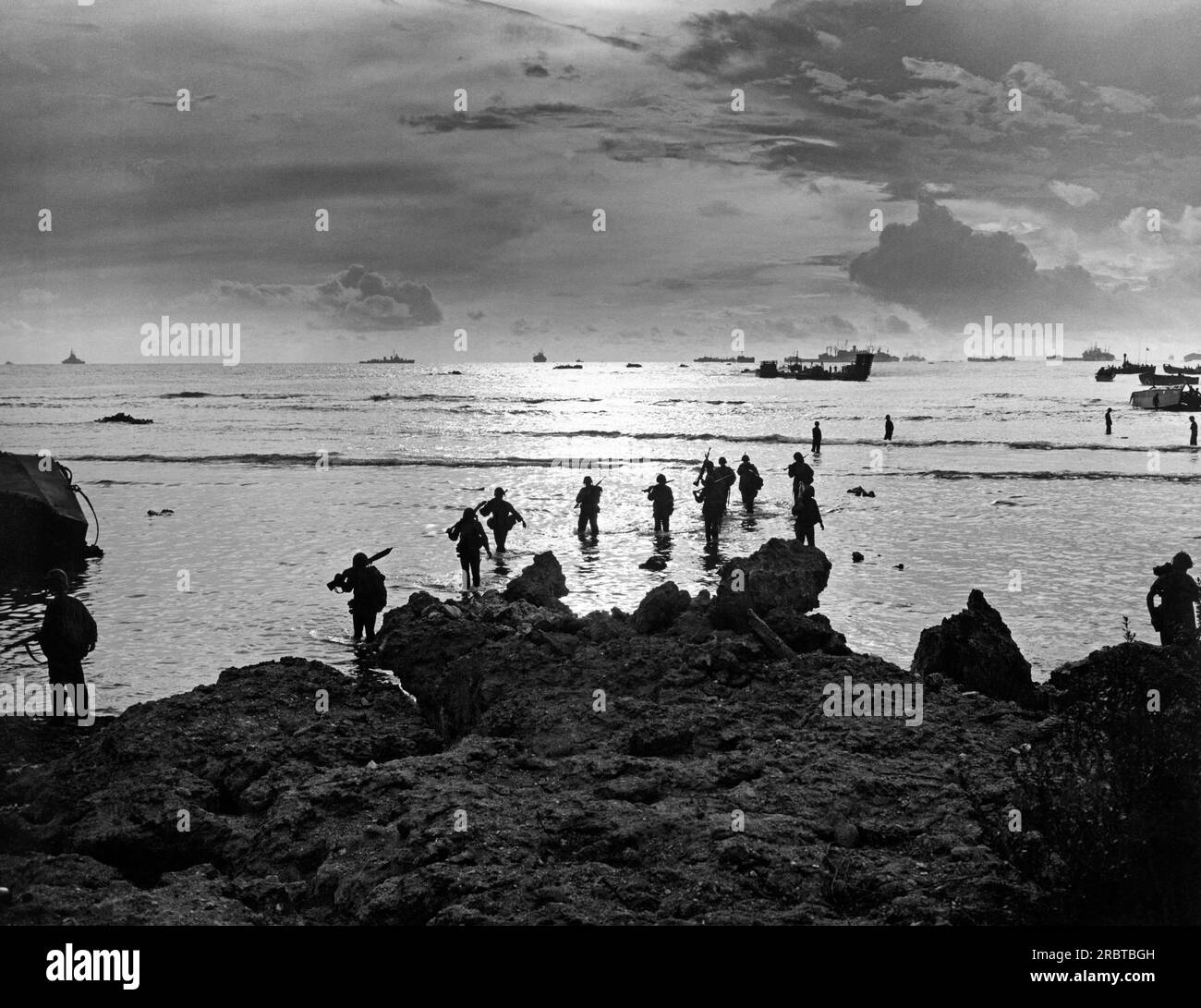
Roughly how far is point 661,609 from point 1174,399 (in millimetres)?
79532

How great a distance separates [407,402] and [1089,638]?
309 ft

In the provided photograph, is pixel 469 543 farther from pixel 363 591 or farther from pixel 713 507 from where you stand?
pixel 713 507

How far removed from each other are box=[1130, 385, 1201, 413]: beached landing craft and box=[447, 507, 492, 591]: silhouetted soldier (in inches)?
2918

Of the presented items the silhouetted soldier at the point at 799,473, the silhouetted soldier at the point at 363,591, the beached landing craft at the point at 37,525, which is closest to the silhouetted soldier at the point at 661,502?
the silhouetted soldier at the point at 799,473

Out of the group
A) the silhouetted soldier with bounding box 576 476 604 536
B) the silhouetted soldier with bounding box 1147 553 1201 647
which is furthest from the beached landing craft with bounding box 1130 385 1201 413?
the silhouetted soldier with bounding box 1147 553 1201 647

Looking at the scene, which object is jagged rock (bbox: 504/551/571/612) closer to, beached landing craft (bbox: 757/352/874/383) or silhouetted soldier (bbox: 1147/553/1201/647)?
silhouetted soldier (bbox: 1147/553/1201/647)

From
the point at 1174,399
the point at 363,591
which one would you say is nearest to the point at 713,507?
the point at 363,591

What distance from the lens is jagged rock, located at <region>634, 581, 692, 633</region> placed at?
11305 mm

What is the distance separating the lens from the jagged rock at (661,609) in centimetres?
1130

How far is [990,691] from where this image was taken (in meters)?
9.52

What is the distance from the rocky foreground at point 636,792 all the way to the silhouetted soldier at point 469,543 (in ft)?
21.3
